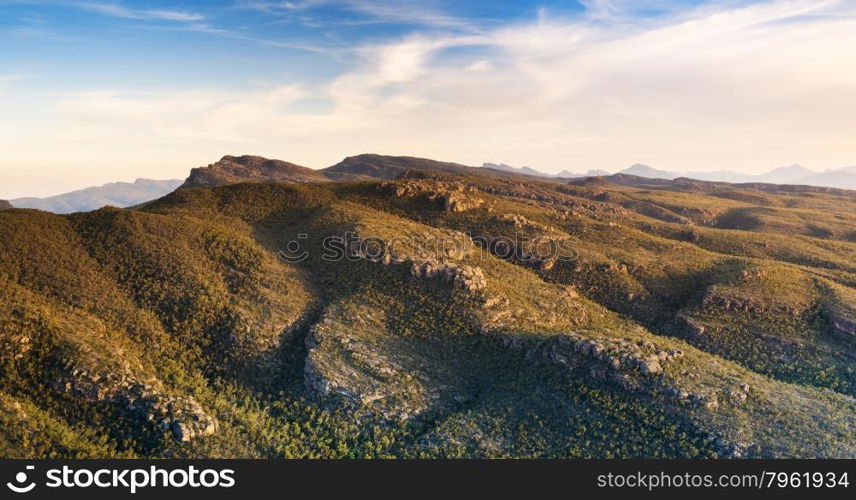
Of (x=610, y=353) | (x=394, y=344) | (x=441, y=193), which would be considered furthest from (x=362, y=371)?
(x=441, y=193)

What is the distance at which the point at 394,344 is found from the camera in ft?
194

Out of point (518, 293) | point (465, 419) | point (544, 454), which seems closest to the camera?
point (544, 454)

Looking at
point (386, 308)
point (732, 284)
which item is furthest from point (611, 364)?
point (732, 284)

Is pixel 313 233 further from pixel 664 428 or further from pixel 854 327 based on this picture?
pixel 854 327

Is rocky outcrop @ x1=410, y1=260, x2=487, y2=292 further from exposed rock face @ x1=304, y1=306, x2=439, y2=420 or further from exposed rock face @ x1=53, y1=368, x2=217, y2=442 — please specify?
exposed rock face @ x1=53, y1=368, x2=217, y2=442

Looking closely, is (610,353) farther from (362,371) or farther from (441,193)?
(441,193)

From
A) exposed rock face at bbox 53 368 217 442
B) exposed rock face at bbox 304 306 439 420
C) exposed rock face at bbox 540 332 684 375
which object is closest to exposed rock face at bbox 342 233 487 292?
exposed rock face at bbox 304 306 439 420

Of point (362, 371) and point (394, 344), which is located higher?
point (394, 344)

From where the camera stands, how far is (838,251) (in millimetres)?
107375

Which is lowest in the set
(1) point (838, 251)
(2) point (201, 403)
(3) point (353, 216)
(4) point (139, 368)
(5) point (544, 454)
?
(5) point (544, 454)

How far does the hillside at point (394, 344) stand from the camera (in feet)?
143

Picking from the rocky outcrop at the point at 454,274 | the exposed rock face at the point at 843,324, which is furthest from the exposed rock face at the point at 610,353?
the exposed rock face at the point at 843,324

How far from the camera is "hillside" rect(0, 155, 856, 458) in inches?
1721

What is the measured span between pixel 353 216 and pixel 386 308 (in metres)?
33.1
